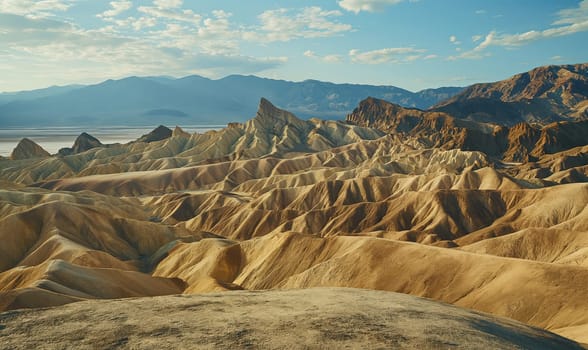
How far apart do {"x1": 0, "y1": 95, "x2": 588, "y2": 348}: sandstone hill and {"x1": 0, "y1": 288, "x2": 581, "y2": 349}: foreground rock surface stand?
0.50m

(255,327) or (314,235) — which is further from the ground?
(255,327)

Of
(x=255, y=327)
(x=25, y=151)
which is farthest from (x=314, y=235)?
(x=25, y=151)

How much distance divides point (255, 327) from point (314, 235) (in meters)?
40.8

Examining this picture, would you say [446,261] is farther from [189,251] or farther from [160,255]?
[160,255]

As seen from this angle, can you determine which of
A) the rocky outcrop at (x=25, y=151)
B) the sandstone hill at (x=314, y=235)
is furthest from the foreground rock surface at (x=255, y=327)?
the rocky outcrop at (x=25, y=151)

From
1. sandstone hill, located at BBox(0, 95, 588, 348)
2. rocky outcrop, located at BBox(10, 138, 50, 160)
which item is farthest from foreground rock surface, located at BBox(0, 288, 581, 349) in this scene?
rocky outcrop, located at BBox(10, 138, 50, 160)

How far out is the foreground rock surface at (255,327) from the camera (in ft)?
58.5

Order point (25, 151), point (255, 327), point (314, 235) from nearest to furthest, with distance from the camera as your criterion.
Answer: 1. point (255, 327)
2. point (314, 235)
3. point (25, 151)

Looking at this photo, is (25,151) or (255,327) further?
(25,151)

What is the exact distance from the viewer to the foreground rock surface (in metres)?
17.8

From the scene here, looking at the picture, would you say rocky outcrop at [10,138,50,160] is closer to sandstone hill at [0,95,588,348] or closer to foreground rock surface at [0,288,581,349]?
sandstone hill at [0,95,588,348]

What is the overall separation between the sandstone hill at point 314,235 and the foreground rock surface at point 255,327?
504mm

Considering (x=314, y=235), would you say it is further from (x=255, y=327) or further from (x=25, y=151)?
(x=25, y=151)

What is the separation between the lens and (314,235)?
59938 millimetres
